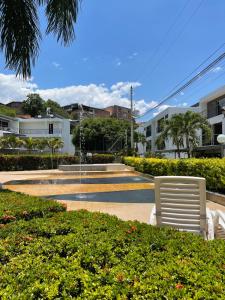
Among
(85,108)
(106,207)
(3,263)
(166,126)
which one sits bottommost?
(106,207)

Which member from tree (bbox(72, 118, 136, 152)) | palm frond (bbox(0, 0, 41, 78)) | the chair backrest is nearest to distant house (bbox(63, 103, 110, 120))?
tree (bbox(72, 118, 136, 152))

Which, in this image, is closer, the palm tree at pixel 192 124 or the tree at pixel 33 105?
the palm tree at pixel 192 124

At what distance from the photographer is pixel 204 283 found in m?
2.01

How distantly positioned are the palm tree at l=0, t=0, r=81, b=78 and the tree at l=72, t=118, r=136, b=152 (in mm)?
37416

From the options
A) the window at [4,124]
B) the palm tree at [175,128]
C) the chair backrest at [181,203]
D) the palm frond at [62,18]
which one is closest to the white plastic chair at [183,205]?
the chair backrest at [181,203]

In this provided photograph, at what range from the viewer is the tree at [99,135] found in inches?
1754

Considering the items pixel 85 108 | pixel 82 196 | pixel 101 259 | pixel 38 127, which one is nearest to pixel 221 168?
pixel 82 196

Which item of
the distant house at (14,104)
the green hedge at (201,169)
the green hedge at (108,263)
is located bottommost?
the green hedge at (108,263)

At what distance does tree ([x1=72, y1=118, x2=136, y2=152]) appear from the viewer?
146ft

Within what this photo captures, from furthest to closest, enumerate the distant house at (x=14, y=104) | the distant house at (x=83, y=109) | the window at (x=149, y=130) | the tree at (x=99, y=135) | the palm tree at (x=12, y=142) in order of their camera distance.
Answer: the distant house at (x=83, y=109)
the distant house at (x=14, y=104)
the window at (x=149, y=130)
the tree at (x=99, y=135)
the palm tree at (x=12, y=142)

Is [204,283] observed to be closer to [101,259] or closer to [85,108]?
[101,259]

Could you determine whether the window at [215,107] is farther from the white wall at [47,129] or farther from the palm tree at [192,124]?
the white wall at [47,129]

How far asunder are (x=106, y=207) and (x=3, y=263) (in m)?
5.93

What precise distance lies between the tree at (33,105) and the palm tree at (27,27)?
198 ft
